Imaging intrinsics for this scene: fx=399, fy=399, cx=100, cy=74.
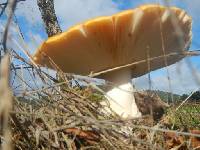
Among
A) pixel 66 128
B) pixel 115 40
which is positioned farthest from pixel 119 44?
pixel 66 128

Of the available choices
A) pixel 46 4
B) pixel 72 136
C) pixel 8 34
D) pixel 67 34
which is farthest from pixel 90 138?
pixel 46 4

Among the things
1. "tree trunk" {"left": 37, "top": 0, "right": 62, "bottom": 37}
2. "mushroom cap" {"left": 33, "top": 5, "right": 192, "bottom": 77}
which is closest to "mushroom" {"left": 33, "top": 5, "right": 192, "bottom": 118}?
"mushroom cap" {"left": 33, "top": 5, "right": 192, "bottom": 77}

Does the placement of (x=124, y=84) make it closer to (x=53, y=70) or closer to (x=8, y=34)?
(x=53, y=70)

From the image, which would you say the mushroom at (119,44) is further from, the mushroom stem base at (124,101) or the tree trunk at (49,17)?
the tree trunk at (49,17)

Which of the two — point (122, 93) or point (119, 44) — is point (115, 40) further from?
point (122, 93)

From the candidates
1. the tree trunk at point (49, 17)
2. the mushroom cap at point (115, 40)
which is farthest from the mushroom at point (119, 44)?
the tree trunk at point (49, 17)

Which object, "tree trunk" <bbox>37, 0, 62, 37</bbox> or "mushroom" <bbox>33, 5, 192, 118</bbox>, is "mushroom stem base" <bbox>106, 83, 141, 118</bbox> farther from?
"tree trunk" <bbox>37, 0, 62, 37</bbox>
